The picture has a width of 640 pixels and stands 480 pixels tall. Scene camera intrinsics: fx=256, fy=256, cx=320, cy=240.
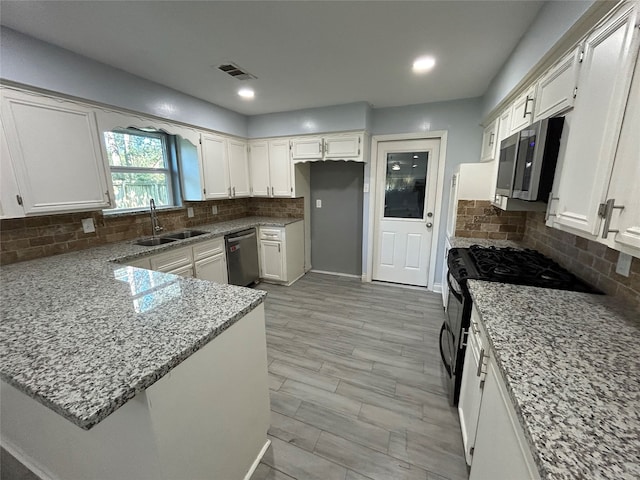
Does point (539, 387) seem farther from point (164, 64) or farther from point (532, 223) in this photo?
point (164, 64)

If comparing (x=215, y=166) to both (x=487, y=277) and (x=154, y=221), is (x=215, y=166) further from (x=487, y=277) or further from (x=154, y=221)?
(x=487, y=277)

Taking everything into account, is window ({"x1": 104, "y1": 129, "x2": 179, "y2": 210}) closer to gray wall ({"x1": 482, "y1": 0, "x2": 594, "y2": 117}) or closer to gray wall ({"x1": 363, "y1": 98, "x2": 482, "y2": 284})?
gray wall ({"x1": 363, "y1": 98, "x2": 482, "y2": 284})

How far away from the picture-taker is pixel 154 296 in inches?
51.8

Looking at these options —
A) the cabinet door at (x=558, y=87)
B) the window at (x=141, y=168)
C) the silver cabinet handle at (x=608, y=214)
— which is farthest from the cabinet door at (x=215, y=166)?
the silver cabinet handle at (x=608, y=214)

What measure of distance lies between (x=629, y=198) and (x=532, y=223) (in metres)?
1.75

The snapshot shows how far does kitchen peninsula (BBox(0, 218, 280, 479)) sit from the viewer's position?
794 mm

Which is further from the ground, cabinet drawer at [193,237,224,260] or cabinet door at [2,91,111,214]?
cabinet door at [2,91,111,214]

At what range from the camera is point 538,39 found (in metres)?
1.52

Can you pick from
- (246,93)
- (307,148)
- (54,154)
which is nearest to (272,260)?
(307,148)

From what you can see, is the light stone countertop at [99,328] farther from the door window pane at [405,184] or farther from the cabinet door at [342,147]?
the door window pane at [405,184]

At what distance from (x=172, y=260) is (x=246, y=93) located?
1986mm

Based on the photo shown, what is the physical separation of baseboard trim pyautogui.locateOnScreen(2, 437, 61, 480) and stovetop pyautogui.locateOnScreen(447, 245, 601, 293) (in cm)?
251

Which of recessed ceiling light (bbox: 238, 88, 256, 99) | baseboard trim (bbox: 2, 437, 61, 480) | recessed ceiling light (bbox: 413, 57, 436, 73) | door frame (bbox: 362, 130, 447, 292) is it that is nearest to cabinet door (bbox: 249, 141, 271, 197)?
recessed ceiling light (bbox: 238, 88, 256, 99)

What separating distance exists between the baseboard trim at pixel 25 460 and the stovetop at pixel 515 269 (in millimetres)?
2505
